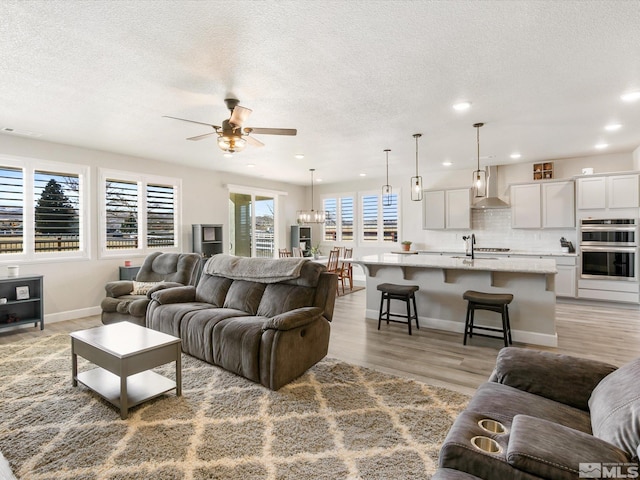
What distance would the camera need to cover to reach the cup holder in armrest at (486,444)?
126cm

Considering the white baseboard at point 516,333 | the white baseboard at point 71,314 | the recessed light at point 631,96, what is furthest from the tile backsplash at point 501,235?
the white baseboard at point 71,314

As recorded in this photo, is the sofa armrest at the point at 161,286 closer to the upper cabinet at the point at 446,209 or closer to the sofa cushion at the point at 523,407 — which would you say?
the sofa cushion at the point at 523,407

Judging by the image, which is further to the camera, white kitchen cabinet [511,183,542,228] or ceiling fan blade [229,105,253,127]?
white kitchen cabinet [511,183,542,228]

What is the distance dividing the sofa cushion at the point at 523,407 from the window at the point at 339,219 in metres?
7.45

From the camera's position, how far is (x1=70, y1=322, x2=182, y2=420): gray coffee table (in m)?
2.39

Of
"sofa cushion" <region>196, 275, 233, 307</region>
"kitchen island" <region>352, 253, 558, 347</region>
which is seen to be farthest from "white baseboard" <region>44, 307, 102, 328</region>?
"kitchen island" <region>352, 253, 558, 347</region>

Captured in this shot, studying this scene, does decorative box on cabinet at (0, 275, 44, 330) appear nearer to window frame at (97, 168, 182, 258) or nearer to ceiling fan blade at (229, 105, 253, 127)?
window frame at (97, 168, 182, 258)

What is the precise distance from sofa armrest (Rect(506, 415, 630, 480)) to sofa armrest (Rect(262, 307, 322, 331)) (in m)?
1.85

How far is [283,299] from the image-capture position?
342 cm

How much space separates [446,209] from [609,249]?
2.79 meters

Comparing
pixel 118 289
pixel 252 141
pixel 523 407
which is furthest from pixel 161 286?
pixel 523 407

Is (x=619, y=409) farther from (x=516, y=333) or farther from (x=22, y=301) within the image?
(x=22, y=301)

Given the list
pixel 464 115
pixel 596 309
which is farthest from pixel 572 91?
pixel 596 309

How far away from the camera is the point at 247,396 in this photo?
2.68 metres
